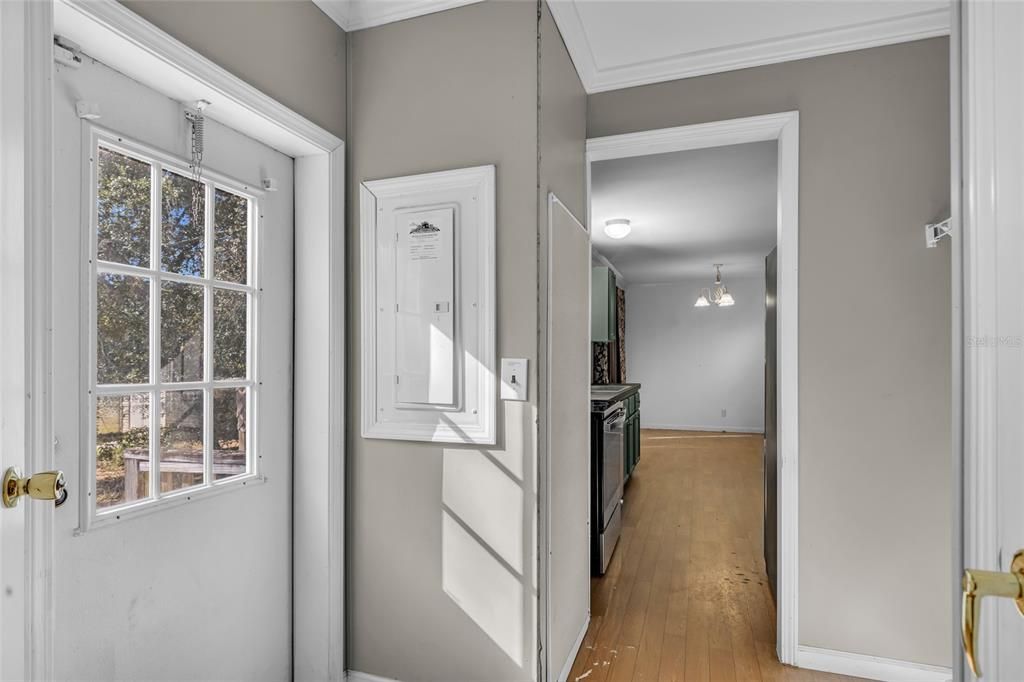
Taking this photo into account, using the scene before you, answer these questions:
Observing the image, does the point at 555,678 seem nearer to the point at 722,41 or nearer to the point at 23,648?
the point at 23,648

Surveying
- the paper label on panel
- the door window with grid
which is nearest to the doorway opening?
the paper label on panel

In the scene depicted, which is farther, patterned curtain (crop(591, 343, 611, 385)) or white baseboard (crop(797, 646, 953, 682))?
patterned curtain (crop(591, 343, 611, 385))

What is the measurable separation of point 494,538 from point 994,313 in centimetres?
150

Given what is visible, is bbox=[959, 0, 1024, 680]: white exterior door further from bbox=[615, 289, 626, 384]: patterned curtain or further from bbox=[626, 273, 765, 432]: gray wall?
bbox=[626, 273, 765, 432]: gray wall

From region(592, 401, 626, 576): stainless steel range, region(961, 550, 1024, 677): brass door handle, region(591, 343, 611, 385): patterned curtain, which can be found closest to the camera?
region(961, 550, 1024, 677): brass door handle

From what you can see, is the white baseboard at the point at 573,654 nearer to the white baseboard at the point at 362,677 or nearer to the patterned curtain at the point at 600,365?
the white baseboard at the point at 362,677

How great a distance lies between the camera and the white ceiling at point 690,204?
3.53 metres

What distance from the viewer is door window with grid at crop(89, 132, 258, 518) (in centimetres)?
134

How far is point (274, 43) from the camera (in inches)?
65.4

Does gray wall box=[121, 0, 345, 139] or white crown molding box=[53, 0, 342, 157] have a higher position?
gray wall box=[121, 0, 345, 139]

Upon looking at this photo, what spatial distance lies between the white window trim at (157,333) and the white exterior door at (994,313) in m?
1.65

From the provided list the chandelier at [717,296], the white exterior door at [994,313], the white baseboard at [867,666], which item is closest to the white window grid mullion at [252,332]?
the white exterior door at [994,313]

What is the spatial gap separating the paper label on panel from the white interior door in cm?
39

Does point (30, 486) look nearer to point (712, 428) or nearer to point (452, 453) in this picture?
point (452, 453)
